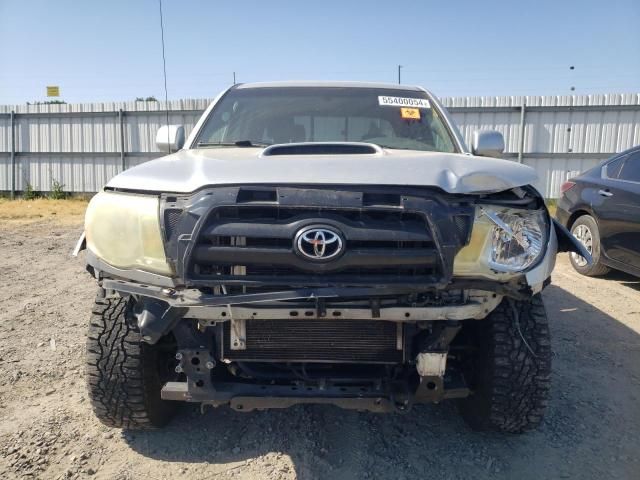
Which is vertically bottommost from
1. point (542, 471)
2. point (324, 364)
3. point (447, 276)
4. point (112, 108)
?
point (542, 471)

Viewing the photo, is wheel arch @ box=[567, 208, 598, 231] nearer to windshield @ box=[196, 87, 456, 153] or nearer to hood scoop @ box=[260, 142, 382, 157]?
windshield @ box=[196, 87, 456, 153]

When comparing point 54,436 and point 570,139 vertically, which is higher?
point 570,139

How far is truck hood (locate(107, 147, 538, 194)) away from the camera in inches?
78.5

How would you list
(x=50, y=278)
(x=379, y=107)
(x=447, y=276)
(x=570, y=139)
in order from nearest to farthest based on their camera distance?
(x=447, y=276) → (x=379, y=107) → (x=50, y=278) → (x=570, y=139)

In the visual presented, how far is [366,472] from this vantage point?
236 centimetres

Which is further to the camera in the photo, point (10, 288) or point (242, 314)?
point (10, 288)

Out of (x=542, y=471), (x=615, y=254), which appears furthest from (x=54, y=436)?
(x=615, y=254)

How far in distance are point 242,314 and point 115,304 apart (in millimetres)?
804

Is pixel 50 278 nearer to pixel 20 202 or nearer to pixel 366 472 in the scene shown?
pixel 366 472

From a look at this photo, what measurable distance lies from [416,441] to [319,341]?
91 centimetres

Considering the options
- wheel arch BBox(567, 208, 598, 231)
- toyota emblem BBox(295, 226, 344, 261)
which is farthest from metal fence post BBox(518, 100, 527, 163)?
toyota emblem BBox(295, 226, 344, 261)

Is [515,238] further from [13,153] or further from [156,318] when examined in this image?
[13,153]

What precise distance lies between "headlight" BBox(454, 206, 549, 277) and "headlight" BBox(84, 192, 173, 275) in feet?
3.94

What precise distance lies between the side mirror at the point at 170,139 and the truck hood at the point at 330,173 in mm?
1150
